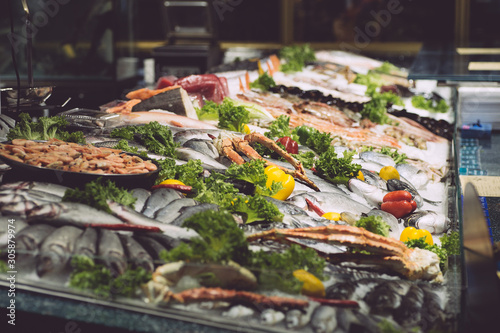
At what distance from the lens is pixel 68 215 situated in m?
1.93

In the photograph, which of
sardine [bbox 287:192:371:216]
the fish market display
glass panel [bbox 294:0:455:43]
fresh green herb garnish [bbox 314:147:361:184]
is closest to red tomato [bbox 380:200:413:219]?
the fish market display

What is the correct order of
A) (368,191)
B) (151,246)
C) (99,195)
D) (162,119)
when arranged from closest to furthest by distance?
(151,246)
(99,195)
(368,191)
(162,119)

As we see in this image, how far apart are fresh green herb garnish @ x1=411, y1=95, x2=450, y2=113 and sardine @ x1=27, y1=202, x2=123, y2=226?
3.80m

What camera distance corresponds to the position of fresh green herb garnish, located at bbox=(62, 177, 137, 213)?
2.04 m

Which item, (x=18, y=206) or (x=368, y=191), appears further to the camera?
(x=368, y=191)

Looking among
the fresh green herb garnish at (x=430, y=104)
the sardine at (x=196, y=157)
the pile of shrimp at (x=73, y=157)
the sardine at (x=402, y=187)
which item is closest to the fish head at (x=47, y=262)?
the pile of shrimp at (x=73, y=157)

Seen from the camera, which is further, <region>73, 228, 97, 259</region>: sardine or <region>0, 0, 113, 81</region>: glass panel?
<region>0, 0, 113, 81</region>: glass panel

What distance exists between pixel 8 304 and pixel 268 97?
324cm

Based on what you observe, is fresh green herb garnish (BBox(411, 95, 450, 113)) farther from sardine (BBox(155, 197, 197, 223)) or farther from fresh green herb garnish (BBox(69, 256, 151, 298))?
fresh green herb garnish (BBox(69, 256, 151, 298))

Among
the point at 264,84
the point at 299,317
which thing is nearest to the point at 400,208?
the point at 299,317

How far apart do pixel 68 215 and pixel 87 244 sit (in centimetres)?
18

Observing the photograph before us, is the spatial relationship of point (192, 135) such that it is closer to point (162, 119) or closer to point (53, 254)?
point (162, 119)

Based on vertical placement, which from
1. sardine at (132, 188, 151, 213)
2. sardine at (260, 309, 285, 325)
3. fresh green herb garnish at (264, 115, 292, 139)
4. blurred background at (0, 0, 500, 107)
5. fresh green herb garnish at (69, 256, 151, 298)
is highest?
blurred background at (0, 0, 500, 107)

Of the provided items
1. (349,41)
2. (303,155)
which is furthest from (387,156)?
(349,41)
